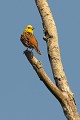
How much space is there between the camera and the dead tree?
446 centimetres

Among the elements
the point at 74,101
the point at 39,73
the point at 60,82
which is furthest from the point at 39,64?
the point at 74,101

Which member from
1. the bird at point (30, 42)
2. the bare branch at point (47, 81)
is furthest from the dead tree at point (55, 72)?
the bird at point (30, 42)

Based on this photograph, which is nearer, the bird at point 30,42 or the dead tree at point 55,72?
the dead tree at point 55,72

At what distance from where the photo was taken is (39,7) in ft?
17.2

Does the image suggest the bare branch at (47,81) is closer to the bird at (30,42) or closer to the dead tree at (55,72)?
the dead tree at (55,72)

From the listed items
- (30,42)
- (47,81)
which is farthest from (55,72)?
(30,42)

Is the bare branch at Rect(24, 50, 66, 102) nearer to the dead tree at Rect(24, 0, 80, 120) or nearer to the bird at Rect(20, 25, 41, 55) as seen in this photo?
the dead tree at Rect(24, 0, 80, 120)

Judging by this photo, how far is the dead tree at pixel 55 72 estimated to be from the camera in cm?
446

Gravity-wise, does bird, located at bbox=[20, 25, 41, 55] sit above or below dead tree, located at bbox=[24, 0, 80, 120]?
above

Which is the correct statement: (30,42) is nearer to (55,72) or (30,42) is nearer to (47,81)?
(55,72)

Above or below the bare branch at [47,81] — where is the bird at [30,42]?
above

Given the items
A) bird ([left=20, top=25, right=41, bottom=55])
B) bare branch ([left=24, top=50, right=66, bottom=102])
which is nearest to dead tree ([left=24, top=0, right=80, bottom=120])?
bare branch ([left=24, top=50, right=66, bottom=102])

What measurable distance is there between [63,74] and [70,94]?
0.32 metres

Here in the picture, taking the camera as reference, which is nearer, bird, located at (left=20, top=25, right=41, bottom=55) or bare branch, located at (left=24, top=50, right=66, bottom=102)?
bare branch, located at (left=24, top=50, right=66, bottom=102)
